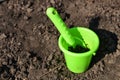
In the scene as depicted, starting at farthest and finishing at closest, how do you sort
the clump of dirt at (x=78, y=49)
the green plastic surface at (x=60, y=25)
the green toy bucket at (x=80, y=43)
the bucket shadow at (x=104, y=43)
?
the bucket shadow at (x=104, y=43)
the clump of dirt at (x=78, y=49)
the green toy bucket at (x=80, y=43)
the green plastic surface at (x=60, y=25)

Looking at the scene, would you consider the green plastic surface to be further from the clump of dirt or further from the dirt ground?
the dirt ground

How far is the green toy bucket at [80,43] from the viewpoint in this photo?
5.05 feet

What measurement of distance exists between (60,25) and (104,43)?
0.49m

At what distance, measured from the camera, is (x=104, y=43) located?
183 centimetres

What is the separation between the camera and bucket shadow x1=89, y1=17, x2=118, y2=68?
70.1 inches

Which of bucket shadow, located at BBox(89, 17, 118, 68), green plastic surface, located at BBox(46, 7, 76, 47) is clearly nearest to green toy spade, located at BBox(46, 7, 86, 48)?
green plastic surface, located at BBox(46, 7, 76, 47)

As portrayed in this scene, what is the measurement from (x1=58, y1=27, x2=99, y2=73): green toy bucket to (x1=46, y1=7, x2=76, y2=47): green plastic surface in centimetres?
5

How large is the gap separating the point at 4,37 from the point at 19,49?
0.15 m

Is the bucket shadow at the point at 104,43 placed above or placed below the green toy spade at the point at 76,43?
below

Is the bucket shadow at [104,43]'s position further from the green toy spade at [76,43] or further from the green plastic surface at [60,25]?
the green plastic surface at [60,25]

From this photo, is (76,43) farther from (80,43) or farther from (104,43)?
(104,43)

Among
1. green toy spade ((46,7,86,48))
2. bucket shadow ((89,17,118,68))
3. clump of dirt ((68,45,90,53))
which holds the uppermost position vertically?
green toy spade ((46,7,86,48))

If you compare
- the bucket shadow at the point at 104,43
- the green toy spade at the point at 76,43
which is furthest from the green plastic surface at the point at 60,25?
the bucket shadow at the point at 104,43

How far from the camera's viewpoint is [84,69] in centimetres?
171
